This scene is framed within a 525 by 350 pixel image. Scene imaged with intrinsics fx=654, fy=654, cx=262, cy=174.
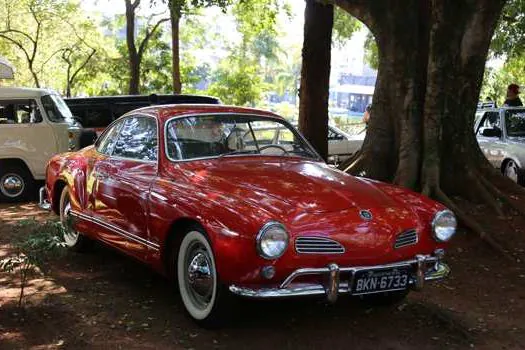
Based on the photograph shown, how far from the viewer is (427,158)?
7898mm

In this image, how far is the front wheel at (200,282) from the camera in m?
4.48

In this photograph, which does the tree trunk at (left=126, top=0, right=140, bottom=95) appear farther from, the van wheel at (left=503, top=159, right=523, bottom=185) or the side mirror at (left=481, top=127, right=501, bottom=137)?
the van wheel at (left=503, top=159, right=523, bottom=185)

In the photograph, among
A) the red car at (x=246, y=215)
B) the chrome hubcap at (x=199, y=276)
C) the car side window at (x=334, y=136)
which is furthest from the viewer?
the car side window at (x=334, y=136)

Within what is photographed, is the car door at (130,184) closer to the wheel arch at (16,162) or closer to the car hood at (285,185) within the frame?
the car hood at (285,185)

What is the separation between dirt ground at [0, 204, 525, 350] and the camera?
4531mm

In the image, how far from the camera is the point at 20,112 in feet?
36.1

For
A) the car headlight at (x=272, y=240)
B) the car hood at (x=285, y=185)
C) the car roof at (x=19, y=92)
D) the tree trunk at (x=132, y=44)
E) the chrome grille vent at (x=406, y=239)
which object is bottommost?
the chrome grille vent at (x=406, y=239)

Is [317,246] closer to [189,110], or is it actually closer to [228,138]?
[228,138]

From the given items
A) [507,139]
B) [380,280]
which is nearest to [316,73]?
[507,139]

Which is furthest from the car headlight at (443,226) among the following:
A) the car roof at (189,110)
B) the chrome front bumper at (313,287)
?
the car roof at (189,110)

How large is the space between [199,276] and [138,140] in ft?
5.88

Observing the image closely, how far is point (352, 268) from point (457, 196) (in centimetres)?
410

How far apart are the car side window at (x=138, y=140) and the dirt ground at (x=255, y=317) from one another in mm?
1167

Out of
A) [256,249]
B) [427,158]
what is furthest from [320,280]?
[427,158]
